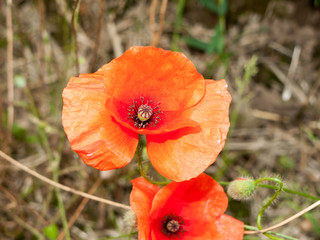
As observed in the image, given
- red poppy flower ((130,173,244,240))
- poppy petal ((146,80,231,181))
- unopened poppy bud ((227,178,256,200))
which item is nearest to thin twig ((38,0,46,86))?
poppy petal ((146,80,231,181))

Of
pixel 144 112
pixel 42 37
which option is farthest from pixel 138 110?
pixel 42 37

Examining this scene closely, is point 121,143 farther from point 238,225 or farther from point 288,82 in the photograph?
point 288,82

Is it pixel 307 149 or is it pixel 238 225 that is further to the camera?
pixel 307 149

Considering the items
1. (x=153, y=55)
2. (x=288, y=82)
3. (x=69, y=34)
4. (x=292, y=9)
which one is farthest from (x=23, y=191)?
(x=292, y=9)

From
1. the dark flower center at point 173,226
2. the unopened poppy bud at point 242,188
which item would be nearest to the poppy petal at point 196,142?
the unopened poppy bud at point 242,188

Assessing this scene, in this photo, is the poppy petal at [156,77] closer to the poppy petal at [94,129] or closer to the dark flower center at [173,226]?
the poppy petal at [94,129]

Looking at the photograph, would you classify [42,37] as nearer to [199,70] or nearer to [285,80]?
[199,70]

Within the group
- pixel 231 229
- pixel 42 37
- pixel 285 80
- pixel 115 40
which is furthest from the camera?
pixel 285 80
